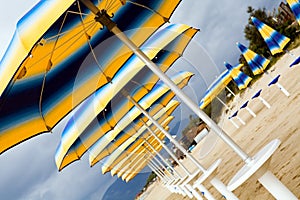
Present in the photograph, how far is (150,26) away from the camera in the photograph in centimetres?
623

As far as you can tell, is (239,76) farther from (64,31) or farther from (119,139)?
(64,31)

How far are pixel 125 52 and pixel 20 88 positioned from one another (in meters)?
2.77

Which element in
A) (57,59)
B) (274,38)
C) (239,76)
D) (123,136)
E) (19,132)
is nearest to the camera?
(19,132)

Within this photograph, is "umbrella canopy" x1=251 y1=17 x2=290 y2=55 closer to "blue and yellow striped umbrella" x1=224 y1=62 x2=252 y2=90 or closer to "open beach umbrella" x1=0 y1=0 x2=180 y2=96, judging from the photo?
"blue and yellow striped umbrella" x1=224 y1=62 x2=252 y2=90

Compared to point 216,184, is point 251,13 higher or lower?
higher

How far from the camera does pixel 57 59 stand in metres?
4.77

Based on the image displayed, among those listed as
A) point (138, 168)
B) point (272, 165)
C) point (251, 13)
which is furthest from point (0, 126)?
point (251, 13)

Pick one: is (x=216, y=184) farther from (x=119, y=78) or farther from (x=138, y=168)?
(x=138, y=168)

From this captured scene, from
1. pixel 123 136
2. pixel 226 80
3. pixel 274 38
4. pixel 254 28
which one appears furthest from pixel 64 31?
pixel 254 28

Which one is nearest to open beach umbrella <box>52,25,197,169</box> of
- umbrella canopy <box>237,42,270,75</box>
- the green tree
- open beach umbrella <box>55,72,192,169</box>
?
open beach umbrella <box>55,72,192,169</box>

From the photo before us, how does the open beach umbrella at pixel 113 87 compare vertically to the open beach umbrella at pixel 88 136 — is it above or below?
above

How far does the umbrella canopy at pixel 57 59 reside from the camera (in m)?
3.03

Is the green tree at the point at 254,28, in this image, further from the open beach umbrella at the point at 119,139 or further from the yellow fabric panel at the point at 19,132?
the yellow fabric panel at the point at 19,132

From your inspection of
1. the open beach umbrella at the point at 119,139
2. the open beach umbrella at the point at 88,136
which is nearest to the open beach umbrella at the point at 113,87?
the open beach umbrella at the point at 88,136
